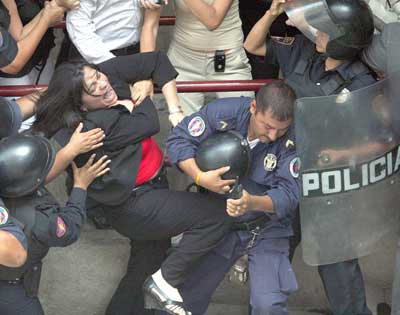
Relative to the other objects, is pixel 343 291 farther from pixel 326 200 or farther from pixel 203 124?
pixel 203 124

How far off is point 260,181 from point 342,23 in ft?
2.79

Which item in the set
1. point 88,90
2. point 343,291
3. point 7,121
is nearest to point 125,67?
point 88,90

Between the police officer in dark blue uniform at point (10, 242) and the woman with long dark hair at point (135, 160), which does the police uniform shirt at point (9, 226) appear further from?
the woman with long dark hair at point (135, 160)

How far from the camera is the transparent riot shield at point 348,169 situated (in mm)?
3449

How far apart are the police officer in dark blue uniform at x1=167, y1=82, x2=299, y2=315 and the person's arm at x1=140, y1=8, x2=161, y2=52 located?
0.57 meters

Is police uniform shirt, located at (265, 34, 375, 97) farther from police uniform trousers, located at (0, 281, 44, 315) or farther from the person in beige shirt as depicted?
police uniform trousers, located at (0, 281, 44, 315)

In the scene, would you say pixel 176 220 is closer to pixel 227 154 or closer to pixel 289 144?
pixel 227 154

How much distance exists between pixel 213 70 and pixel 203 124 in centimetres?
69

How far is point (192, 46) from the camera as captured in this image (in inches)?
171

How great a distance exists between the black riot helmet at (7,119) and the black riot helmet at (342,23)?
1.48 metres

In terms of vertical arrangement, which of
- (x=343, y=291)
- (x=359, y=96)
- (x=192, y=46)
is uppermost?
(x=359, y=96)

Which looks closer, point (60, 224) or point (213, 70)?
point (60, 224)

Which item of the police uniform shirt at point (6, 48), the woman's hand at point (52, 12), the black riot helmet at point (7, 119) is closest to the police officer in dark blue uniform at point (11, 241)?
the black riot helmet at point (7, 119)

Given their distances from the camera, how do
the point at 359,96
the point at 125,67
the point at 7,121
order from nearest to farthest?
the point at 359,96
the point at 7,121
the point at 125,67
